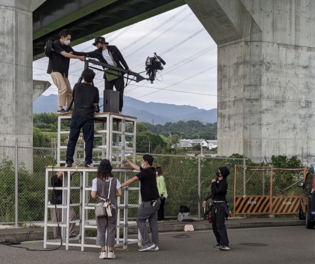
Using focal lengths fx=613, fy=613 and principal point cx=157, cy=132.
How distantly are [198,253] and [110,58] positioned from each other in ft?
14.9

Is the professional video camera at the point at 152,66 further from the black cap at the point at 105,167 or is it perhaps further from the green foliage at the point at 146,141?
the green foliage at the point at 146,141

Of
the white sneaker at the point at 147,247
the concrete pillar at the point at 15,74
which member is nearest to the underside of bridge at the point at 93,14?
the concrete pillar at the point at 15,74

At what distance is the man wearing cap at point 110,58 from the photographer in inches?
520

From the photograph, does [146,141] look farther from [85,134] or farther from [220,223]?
[85,134]

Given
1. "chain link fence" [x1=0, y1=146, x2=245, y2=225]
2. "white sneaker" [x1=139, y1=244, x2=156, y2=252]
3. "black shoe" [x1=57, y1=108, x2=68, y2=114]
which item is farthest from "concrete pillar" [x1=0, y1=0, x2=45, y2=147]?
"white sneaker" [x1=139, y1=244, x2=156, y2=252]

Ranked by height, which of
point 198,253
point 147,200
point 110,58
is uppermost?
point 110,58

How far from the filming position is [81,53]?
13.1 m

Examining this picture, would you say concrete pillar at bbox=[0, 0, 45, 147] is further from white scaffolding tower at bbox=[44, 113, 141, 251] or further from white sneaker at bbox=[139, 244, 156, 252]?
white sneaker at bbox=[139, 244, 156, 252]

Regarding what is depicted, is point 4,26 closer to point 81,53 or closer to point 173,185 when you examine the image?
point 173,185

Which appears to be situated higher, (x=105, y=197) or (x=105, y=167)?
(x=105, y=167)

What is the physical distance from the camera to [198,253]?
12.5 meters

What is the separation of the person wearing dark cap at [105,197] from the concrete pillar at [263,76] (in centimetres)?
1658

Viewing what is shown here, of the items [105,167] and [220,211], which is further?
[220,211]

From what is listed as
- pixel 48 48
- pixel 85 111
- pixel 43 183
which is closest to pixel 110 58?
pixel 48 48
